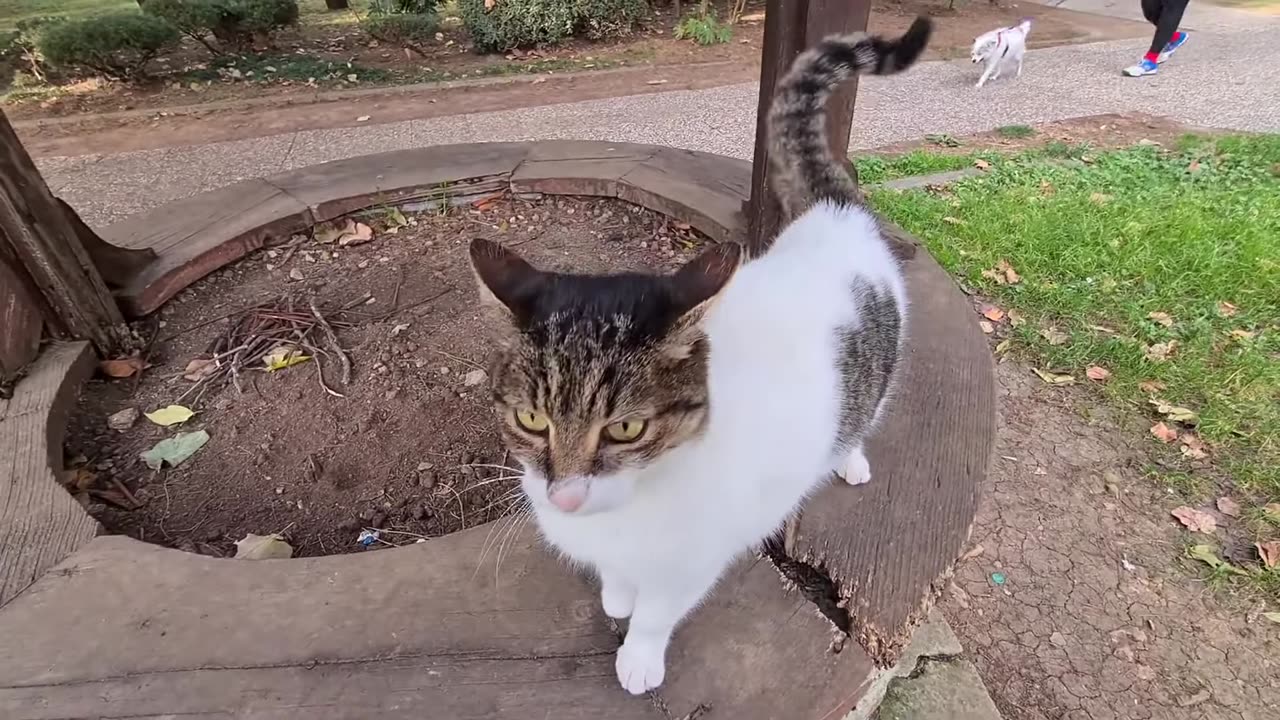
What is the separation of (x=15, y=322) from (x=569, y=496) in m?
1.87

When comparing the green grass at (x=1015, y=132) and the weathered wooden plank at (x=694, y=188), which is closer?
the weathered wooden plank at (x=694, y=188)

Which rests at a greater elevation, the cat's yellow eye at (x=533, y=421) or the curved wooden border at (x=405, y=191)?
the cat's yellow eye at (x=533, y=421)

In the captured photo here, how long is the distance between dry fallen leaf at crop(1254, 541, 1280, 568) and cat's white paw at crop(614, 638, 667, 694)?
2127mm

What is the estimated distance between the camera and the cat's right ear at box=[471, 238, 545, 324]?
1.13 m

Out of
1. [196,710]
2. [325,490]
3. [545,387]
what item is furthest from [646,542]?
[325,490]

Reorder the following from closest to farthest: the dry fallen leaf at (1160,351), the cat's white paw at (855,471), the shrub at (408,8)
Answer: the cat's white paw at (855,471) → the dry fallen leaf at (1160,351) → the shrub at (408,8)

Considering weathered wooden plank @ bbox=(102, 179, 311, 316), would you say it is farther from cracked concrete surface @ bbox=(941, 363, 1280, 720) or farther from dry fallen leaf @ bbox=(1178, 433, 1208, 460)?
dry fallen leaf @ bbox=(1178, 433, 1208, 460)

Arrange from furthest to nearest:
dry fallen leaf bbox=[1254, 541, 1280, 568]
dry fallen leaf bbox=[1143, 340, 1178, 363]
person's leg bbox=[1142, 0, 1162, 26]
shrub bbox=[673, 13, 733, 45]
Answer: shrub bbox=[673, 13, 733, 45], person's leg bbox=[1142, 0, 1162, 26], dry fallen leaf bbox=[1143, 340, 1178, 363], dry fallen leaf bbox=[1254, 541, 1280, 568]

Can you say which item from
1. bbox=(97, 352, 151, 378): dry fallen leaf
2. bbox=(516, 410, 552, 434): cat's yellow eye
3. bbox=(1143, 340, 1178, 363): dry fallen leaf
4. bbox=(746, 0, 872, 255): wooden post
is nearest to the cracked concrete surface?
bbox=(1143, 340, 1178, 363): dry fallen leaf

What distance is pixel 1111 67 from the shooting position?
6.70 meters

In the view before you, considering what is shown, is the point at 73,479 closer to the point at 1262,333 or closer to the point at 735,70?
the point at 1262,333

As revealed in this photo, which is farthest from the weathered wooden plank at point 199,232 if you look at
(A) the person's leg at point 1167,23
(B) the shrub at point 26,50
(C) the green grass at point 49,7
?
(C) the green grass at point 49,7

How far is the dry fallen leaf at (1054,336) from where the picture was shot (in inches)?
119

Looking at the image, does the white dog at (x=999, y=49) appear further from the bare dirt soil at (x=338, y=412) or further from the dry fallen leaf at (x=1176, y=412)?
the bare dirt soil at (x=338, y=412)
